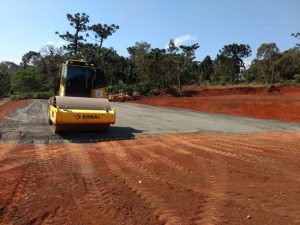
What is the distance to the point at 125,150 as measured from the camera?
10.4m

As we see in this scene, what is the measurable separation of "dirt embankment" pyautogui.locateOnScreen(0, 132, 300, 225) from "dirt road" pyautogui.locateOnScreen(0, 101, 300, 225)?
0.01m

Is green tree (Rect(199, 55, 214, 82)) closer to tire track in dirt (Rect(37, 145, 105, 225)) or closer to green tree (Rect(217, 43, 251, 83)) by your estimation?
green tree (Rect(217, 43, 251, 83))

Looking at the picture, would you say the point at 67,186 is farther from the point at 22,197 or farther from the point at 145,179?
the point at 145,179

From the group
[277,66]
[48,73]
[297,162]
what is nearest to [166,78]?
[277,66]

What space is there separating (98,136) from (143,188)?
20.0ft


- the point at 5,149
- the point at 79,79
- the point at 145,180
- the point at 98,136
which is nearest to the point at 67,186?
the point at 145,180

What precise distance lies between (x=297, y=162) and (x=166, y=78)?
4142 centimetres

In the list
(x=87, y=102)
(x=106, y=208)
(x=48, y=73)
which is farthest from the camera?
(x=48, y=73)

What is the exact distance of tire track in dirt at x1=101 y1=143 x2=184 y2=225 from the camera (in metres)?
5.43

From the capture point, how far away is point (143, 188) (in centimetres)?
673

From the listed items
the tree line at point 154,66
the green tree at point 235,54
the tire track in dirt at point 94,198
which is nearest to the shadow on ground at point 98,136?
the tire track in dirt at point 94,198

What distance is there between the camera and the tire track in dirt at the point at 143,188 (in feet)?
17.8

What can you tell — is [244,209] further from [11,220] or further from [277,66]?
[277,66]

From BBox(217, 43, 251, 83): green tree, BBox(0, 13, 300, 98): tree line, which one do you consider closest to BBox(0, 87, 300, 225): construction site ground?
BBox(0, 13, 300, 98): tree line
